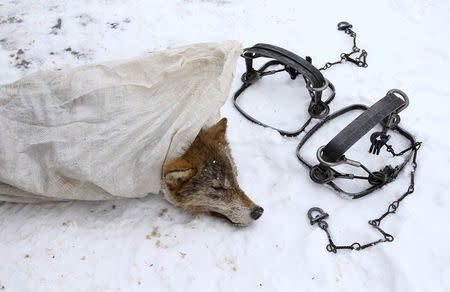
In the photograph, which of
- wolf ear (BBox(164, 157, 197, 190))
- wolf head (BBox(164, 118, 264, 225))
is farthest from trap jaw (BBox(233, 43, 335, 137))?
wolf ear (BBox(164, 157, 197, 190))

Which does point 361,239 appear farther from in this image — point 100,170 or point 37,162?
point 37,162

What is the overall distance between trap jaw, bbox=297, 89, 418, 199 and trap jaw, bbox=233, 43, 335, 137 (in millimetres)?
337

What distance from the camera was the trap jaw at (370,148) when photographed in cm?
310

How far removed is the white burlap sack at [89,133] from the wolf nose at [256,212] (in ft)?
2.55

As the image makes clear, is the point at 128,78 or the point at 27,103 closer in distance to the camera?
the point at 27,103

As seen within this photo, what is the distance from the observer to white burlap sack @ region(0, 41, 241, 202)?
2.88 metres

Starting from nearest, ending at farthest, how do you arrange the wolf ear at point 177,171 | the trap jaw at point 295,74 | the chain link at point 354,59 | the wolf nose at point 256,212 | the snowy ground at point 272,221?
the wolf ear at point 177,171
the snowy ground at point 272,221
the wolf nose at point 256,212
the trap jaw at point 295,74
the chain link at point 354,59

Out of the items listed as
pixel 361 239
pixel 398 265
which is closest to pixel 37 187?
pixel 361 239

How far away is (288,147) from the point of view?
375 centimetres

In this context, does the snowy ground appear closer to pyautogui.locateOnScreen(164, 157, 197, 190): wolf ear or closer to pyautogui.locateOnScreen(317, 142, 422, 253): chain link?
pyautogui.locateOnScreen(317, 142, 422, 253): chain link

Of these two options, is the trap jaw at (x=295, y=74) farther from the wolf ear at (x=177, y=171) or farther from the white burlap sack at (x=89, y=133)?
the wolf ear at (x=177, y=171)

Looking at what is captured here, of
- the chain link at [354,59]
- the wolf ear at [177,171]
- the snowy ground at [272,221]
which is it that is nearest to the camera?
the wolf ear at [177,171]

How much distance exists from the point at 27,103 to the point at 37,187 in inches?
26.4

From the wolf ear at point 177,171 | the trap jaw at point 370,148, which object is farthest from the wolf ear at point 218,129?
the trap jaw at point 370,148
